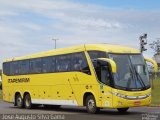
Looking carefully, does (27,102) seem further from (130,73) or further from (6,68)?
(130,73)

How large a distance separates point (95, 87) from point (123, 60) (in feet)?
5.98

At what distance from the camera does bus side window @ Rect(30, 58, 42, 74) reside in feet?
93.6

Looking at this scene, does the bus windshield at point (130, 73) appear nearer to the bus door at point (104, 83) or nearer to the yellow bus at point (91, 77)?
the yellow bus at point (91, 77)

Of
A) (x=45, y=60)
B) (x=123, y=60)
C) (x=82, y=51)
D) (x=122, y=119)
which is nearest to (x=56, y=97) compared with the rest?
(x=45, y=60)

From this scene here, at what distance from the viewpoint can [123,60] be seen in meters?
22.6

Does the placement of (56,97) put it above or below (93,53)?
below

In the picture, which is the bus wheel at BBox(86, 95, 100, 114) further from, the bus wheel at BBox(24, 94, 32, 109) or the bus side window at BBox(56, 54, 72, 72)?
the bus wheel at BBox(24, 94, 32, 109)

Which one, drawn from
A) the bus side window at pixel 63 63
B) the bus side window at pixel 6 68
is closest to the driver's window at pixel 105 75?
the bus side window at pixel 63 63

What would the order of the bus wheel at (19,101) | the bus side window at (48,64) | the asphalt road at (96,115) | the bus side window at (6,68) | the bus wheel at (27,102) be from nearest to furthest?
the asphalt road at (96,115), the bus side window at (48,64), the bus wheel at (27,102), the bus wheel at (19,101), the bus side window at (6,68)

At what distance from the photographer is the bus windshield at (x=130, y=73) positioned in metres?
21.9

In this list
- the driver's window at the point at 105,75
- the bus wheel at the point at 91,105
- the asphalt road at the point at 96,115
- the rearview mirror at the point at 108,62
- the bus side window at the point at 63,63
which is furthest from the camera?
the bus side window at the point at 63,63

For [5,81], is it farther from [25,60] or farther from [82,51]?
[82,51]

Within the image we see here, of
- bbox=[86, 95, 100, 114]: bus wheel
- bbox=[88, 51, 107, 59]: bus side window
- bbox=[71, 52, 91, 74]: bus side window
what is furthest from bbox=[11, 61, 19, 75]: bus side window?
bbox=[88, 51, 107, 59]: bus side window

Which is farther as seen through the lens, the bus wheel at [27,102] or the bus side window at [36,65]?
the bus wheel at [27,102]
